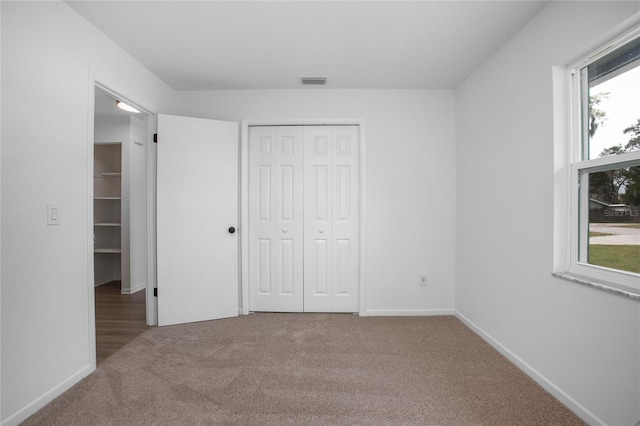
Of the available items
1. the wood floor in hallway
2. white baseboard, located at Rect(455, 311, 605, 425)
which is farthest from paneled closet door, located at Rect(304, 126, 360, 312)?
the wood floor in hallway

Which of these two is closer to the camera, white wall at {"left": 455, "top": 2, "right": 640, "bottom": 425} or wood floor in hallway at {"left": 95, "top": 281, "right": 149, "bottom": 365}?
white wall at {"left": 455, "top": 2, "right": 640, "bottom": 425}

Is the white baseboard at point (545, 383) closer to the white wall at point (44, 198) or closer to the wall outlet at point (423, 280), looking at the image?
the wall outlet at point (423, 280)

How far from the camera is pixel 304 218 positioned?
3172 mm

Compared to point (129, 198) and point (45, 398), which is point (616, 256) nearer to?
point (45, 398)

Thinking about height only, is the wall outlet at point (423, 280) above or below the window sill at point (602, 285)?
below

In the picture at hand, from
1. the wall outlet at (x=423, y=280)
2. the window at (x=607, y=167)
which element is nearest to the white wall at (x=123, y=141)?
the wall outlet at (x=423, y=280)

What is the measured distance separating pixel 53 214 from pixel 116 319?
1.77 metres

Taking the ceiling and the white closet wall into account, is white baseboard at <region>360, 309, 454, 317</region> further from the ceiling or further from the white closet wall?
the white closet wall

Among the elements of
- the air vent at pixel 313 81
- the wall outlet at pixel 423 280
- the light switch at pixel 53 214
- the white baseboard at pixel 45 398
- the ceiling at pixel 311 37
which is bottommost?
the white baseboard at pixel 45 398

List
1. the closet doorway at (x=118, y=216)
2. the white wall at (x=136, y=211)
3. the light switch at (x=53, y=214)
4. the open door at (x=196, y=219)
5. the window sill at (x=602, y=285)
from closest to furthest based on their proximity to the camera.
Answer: the window sill at (x=602, y=285), the light switch at (x=53, y=214), the open door at (x=196, y=219), the closet doorway at (x=118, y=216), the white wall at (x=136, y=211)

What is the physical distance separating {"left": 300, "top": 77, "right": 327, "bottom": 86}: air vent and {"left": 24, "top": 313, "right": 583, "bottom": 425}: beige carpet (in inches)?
97.6

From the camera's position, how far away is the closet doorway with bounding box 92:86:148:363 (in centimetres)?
330

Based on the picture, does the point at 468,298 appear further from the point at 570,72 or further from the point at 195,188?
the point at 195,188

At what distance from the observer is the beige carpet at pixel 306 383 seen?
1582mm
